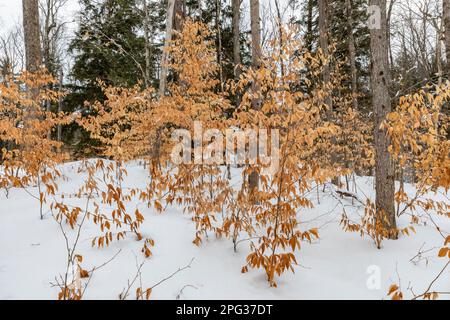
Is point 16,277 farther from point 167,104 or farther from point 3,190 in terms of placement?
point 167,104

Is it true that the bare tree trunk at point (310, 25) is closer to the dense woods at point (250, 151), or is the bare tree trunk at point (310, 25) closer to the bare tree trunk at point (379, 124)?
the dense woods at point (250, 151)

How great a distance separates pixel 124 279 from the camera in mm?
2869

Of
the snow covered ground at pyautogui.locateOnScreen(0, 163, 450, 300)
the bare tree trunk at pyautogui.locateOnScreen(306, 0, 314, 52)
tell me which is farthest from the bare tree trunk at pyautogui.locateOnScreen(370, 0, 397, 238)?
the bare tree trunk at pyautogui.locateOnScreen(306, 0, 314, 52)

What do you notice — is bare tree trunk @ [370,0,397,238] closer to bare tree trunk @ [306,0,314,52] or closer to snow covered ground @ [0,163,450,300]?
snow covered ground @ [0,163,450,300]

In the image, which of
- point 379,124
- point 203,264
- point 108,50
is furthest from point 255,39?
point 108,50

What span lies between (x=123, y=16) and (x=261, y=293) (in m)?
15.2

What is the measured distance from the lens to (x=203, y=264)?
333cm

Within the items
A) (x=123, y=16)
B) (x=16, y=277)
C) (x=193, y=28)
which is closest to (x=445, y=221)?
(x=193, y=28)

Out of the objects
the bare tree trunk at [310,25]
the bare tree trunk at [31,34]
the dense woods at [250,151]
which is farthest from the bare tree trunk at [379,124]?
the bare tree trunk at [310,25]

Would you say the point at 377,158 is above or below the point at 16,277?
above

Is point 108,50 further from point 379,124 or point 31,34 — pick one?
point 379,124

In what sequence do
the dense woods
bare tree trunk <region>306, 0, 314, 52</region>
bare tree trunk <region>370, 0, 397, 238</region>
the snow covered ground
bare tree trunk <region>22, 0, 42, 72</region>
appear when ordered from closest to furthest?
the snow covered ground
the dense woods
bare tree trunk <region>370, 0, 397, 238</region>
bare tree trunk <region>22, 0, 42, 72</region>
bare tree trunk <region>306, 0, 314, 52</region>

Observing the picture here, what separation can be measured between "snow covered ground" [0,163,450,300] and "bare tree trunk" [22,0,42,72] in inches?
153

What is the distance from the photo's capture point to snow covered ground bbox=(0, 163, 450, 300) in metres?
2.82
